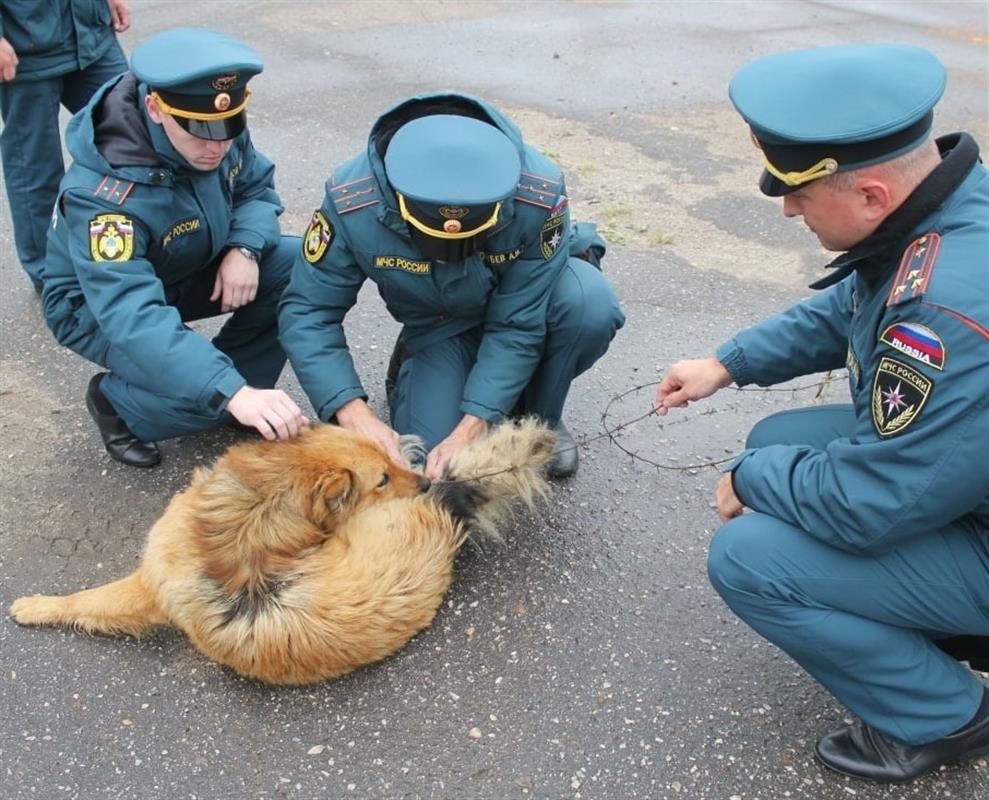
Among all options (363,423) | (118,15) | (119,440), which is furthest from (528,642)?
(118,15)

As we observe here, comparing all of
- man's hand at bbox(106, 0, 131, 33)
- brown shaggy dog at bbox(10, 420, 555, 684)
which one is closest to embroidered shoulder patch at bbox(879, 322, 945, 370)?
brown shaggy dog at bbox(10, 420, 555, 684)

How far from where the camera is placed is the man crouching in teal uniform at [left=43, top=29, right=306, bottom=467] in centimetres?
314

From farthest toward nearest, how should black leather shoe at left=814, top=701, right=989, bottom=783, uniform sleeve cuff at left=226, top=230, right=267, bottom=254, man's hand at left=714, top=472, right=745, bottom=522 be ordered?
uniform sleeve cuff at left=226, top=230, right=267, bottom=254
man's hand at left=714, top=472, right=745, bottom=522
black leather shoe at left=814, top=701, right=989, bottom=783

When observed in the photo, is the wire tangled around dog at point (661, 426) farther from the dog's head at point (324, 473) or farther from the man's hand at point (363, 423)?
the dog's head at point (324, 473)

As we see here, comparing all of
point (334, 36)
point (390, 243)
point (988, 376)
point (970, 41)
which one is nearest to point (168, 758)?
point (390, 243)

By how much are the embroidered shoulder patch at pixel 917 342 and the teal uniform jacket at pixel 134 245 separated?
77.5 inches

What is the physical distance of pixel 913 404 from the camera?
6.95 ft

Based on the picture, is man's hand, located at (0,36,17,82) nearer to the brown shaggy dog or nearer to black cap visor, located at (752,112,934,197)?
the brown shaggy dog

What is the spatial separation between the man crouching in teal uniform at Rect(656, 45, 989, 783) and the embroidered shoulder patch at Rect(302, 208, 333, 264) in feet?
5.15

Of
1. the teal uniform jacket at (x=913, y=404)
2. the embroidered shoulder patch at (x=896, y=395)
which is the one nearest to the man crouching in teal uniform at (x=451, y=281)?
the teal uniform jacket at (x=913, y=404)

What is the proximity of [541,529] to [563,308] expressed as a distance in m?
0.82

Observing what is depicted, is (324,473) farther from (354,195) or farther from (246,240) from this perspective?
(246,240)

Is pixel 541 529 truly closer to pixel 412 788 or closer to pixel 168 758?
pixel 412 788

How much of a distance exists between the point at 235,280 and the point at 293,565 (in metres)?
1.37
